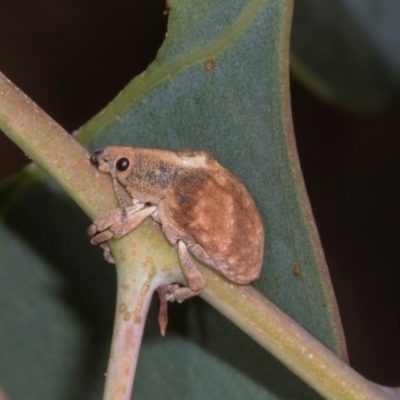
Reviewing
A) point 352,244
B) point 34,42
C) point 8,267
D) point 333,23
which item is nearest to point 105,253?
point 8,267

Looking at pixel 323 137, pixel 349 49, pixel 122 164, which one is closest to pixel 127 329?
pixel 122 164

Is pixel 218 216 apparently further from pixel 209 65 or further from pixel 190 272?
pixel 209 65

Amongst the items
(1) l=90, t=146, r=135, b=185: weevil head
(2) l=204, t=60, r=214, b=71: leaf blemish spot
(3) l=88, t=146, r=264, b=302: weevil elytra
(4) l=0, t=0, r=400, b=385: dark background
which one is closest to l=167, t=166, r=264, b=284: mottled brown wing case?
(3) l=88, t=146, r=264, b=302: weevil elytra

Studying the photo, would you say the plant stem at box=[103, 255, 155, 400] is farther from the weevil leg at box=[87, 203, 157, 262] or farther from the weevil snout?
the weevil snout

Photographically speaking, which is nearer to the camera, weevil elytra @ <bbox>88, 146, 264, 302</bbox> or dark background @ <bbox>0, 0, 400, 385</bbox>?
weevil elytra @ <bbox>88, 146, 264, 302</bbox>

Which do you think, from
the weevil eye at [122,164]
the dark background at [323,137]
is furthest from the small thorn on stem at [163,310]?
the dark background at [323,137]

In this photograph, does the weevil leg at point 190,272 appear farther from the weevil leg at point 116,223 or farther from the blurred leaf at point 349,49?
the blurred leaf at point 349,49
